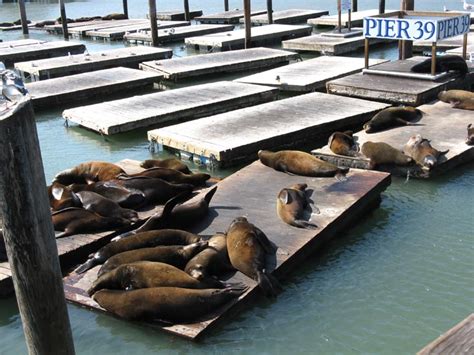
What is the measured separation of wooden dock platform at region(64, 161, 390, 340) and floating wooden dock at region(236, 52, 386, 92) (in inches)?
194

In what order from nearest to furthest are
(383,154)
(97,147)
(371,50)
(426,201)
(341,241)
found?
(341,241) → (426,201) → (383,154) → (97,147) → (371,50)

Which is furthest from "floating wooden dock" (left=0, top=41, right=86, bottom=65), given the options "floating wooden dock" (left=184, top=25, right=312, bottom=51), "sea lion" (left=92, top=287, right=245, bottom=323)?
"sea lion" (left=92, top=287, right=245, bottom=323)

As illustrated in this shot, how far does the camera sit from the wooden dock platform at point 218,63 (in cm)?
1483

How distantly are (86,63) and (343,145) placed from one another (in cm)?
988

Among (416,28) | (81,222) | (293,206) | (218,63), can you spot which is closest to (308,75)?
(416,28)

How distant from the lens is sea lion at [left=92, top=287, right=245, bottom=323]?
14.6 feet

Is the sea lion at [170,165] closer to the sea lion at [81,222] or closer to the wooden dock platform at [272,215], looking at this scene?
the wooden dock platform at [272,215]

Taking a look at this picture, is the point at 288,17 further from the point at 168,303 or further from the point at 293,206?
the point at 168,303

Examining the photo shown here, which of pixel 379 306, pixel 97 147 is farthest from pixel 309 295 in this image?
pixel 97 147

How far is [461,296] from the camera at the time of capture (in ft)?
16.6

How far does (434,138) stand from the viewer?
326 inches

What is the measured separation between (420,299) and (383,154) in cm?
287

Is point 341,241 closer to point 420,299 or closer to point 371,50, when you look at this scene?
point 420,299

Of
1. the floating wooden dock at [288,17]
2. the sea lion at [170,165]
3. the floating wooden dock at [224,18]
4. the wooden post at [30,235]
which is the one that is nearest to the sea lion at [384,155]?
the sea lion at [170,165]
